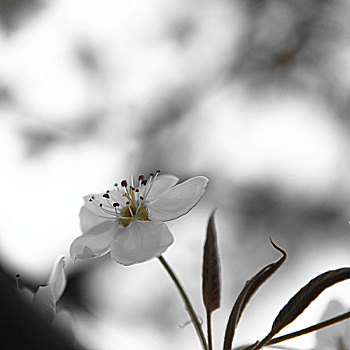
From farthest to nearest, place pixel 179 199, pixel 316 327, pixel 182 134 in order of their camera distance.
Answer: pixel 182 134, pixel 179 199, pixel 316 327

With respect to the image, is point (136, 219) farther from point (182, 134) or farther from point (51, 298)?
point (182, 134)

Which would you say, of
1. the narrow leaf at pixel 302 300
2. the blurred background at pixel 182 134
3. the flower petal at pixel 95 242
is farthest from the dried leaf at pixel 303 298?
the blurred background at pixel 182 134

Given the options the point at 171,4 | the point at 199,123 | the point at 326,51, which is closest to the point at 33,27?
the point at 171,4

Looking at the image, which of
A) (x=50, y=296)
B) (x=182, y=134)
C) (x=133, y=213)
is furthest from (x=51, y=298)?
(x=182, y=134)

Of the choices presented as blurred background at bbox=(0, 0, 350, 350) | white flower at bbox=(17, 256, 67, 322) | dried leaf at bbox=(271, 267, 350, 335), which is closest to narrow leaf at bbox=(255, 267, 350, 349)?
dried leaf at bbox=(271, 267, 350, 335)

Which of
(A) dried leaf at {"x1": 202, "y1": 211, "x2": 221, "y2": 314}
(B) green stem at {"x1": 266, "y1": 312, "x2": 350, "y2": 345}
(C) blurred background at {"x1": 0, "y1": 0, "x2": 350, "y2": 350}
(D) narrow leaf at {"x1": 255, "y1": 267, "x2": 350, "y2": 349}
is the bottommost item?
(B) green stem at {"x1": 266, "y1": 312, "x2": 350, "y2": 345}

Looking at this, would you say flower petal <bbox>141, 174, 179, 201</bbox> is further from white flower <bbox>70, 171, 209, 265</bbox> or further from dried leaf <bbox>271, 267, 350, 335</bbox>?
dried leaf <bbox>271, 267, 350, 335</bbox>
